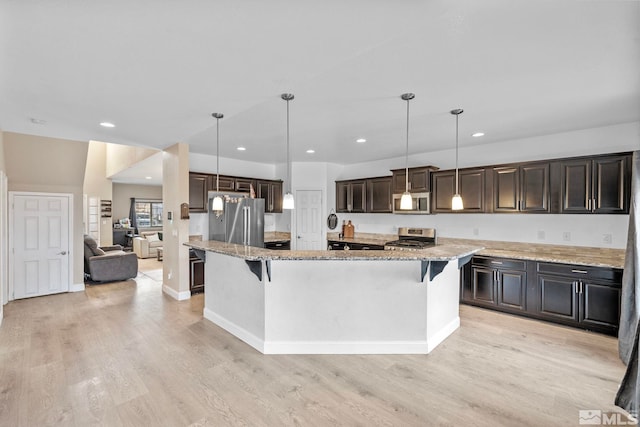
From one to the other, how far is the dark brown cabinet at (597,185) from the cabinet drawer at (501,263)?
86 centimetres

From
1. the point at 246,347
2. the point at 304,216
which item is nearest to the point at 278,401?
the point at 246,347

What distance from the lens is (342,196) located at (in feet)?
21.3

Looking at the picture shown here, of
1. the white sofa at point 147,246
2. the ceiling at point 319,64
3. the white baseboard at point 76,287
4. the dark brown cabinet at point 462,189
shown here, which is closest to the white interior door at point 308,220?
the dark brown cabinet at point 462,189

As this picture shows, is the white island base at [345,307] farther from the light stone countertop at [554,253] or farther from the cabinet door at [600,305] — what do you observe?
the cabinet door at [600,305]

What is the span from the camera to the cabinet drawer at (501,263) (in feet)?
13.0

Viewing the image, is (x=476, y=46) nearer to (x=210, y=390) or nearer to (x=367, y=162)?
(x=210, y=390)

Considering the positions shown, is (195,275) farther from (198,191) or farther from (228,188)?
(228,188)

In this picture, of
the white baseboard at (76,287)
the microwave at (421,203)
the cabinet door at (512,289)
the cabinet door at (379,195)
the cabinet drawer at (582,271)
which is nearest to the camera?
the cabinet drawer at (582,271)

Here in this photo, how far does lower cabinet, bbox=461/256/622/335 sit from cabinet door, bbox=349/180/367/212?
2.32 metres

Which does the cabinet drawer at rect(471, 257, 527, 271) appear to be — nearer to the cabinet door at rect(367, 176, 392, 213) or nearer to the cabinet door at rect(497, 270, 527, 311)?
the cabinet door at rect(497, 270, 527, 311)

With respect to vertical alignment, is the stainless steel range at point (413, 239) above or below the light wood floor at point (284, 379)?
above

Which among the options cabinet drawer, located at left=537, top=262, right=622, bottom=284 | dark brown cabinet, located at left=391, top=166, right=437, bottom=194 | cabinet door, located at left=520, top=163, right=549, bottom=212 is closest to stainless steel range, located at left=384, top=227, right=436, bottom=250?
dark brown cabinet, located at left=391, top=166, right=437, bottom=194

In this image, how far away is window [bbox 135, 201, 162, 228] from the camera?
1105 centimetres

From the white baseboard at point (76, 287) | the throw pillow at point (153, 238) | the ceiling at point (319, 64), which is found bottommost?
the white baseboard at point (76, 287)
